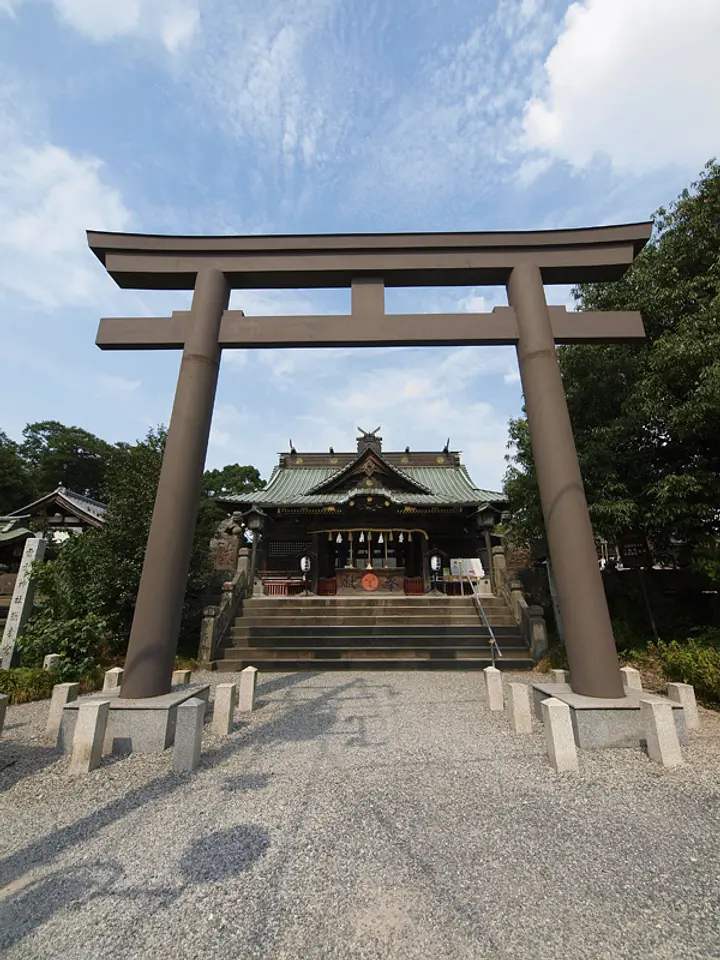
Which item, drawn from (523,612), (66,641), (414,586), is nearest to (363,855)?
(66,641)

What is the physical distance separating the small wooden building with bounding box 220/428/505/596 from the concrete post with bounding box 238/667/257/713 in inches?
363

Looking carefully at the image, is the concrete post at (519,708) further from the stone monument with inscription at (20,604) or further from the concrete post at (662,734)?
the stone monument with inscription at (20,604)

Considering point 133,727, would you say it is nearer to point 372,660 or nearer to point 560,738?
point 560,738

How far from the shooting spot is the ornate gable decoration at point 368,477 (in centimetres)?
1881

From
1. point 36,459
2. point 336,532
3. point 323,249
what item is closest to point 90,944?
point 323,249

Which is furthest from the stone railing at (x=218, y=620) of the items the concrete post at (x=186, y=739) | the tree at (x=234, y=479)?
the tree at (x=234, y=479)

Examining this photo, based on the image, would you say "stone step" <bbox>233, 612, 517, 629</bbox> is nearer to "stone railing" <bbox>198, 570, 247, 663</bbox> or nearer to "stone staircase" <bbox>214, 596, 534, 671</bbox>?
"stone staircase" <bbox>214, 596, 534, 671</bbox>

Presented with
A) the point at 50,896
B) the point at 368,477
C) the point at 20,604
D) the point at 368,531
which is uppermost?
the point at 368,477

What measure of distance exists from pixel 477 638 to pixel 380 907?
9.46 m

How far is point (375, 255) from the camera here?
21.0 ft

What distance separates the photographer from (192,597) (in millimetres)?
12211

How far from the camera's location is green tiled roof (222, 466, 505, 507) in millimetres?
16969

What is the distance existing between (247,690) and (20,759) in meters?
2.72

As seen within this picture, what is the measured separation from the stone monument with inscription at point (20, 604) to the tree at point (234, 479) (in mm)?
35089
